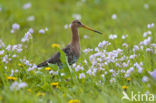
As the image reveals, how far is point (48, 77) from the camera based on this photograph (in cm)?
464

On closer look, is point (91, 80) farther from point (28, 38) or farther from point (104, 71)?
point (28, 38)

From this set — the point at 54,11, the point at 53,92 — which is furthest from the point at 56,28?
the point at 53,92

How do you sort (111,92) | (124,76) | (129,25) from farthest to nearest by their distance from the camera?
(129,25)
(124,76)
(111,92)

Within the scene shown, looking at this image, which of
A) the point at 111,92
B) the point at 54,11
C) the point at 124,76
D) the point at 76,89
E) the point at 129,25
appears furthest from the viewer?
the point at 54,11

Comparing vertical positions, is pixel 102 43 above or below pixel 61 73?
above

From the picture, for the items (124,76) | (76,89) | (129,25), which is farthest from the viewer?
(129,25)

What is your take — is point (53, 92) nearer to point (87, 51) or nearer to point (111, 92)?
point (111, 92)

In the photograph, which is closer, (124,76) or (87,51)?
(124,76)

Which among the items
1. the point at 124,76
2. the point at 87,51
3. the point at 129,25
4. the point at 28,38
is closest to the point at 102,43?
the point at 87,51

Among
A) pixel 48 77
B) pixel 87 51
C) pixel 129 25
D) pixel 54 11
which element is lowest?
pixel 48 77

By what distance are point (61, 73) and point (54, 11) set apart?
21.3ft

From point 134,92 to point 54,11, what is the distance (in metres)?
7.27

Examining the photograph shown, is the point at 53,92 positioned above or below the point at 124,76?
below

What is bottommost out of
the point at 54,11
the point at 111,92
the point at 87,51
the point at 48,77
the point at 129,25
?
the point at 111,92
